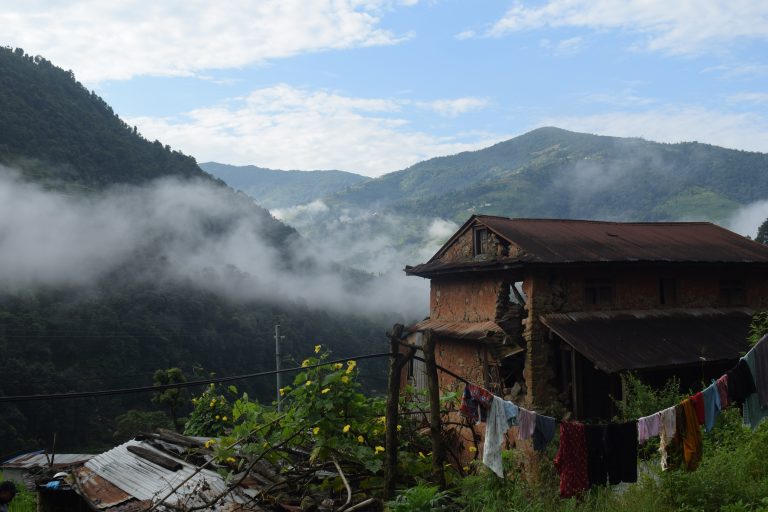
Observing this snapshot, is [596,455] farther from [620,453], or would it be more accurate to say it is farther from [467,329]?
[467,329]

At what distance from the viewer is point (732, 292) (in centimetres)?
2056

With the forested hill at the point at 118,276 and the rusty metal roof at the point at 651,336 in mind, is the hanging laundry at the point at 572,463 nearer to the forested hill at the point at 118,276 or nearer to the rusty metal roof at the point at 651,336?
the rusty metal roof at the point at 651,336

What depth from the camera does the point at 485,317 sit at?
18.5 m

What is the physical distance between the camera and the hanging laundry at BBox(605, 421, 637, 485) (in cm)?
891

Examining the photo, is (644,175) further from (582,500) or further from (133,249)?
(582,500)

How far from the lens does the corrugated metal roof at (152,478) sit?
8.67 m

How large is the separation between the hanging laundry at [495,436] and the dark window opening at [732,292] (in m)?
14.0

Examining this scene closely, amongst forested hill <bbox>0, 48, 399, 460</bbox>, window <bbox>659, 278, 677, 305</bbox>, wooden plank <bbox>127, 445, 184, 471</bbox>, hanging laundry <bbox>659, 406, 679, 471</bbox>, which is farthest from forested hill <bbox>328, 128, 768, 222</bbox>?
hanging laundry <bbox>659, 406, 679, 471</bbox>

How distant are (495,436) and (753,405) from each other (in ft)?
11.5

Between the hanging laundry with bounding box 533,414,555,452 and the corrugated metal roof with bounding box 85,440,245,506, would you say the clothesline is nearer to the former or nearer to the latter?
the hanging laundry with bounding box 533,414,555,452

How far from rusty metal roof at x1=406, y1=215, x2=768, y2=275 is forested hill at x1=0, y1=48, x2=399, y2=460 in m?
25.0

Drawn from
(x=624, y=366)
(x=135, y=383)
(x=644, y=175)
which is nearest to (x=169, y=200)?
(x=135, y=383)

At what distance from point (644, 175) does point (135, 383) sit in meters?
149

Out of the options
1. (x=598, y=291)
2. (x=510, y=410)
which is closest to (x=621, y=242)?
(x=598, y=291)
